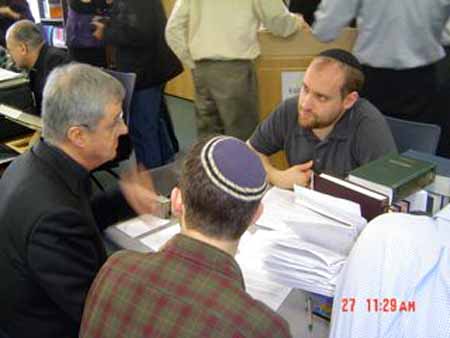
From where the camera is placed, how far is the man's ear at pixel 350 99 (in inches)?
74.0

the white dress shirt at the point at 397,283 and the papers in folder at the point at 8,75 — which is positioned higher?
the white dress shirt at the point at 397,283

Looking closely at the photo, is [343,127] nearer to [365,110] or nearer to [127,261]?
[365,110]

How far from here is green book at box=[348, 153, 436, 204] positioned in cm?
125

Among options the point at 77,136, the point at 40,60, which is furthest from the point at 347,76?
the point at 40,60

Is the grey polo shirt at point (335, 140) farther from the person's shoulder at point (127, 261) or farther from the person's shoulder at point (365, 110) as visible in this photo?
the person's shoulder at point (127, 261)

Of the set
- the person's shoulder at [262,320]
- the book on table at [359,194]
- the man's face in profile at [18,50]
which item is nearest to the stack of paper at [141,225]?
the book on table at [359,194]

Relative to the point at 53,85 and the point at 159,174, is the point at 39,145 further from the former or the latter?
the point at 159,174

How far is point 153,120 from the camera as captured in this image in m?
3.44

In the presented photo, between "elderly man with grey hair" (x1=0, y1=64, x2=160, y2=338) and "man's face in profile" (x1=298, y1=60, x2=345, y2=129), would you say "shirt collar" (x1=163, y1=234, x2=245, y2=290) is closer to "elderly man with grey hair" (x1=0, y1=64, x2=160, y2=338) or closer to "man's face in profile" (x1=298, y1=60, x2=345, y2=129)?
"elderly man with grey hair" (x1=0, y1=64, x2=160, y2=338)

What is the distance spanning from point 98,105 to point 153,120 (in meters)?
1.97

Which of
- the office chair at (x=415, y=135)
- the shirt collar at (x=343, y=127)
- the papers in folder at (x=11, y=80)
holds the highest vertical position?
the shirt collar at (x=343, y=127)

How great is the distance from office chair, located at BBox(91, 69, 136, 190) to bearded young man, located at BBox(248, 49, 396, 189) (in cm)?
120

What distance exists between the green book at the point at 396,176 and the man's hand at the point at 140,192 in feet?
2.14
